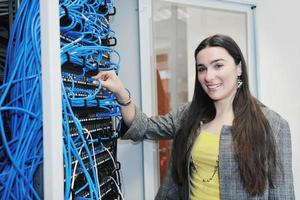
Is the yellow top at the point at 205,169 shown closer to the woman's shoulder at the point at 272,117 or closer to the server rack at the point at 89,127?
the woman's shoulder at the point at 272,117

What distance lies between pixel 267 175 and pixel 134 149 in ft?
2.57

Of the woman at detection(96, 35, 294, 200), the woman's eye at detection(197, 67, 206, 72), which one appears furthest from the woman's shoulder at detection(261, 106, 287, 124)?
the woman's eye at detection(197, 67, 206, 72)

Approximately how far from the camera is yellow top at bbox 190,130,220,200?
4.46ft

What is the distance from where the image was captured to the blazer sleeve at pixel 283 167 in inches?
51.4

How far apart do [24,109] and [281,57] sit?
194 cm

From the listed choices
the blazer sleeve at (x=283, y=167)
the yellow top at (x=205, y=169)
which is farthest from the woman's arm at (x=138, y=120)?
the blazer sleeve at (x=283, y=167)

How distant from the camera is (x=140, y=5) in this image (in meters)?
1.81

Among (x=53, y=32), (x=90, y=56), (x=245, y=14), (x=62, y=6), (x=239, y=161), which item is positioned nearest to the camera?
(x=53, y=32)

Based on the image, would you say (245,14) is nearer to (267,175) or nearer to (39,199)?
(267,175)

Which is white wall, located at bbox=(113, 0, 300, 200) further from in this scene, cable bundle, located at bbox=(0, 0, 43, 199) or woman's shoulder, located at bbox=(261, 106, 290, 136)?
cable bundle, located at bbox=(0, 0, 43, 199)

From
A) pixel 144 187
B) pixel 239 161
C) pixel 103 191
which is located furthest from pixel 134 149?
pixel 239 161

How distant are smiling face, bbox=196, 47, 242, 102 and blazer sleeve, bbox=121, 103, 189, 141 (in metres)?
0.31

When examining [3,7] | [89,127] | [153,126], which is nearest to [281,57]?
[153,126]

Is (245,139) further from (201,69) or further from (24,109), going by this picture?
(24,109)
